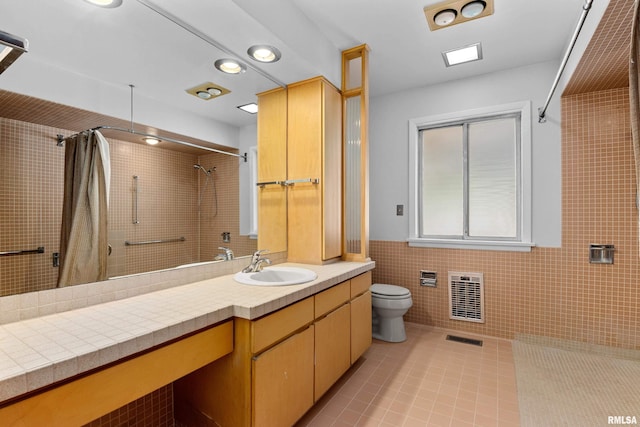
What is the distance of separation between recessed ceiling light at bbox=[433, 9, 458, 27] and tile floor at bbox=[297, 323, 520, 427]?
8.24ft

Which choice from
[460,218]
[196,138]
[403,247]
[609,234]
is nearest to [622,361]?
[609,234]

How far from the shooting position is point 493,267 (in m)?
2.83

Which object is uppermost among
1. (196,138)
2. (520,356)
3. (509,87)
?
(509,87)

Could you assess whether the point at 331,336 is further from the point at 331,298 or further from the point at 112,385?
the point at 112,385

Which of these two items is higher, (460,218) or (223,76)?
(223,76)

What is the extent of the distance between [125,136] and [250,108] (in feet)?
3.12

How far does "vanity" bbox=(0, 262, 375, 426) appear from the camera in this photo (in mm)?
852

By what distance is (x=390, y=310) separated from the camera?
2.70 meters

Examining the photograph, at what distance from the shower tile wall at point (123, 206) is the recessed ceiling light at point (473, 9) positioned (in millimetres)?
1836

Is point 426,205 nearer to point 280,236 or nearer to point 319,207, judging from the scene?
point 319,207

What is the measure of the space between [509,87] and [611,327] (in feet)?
7.18

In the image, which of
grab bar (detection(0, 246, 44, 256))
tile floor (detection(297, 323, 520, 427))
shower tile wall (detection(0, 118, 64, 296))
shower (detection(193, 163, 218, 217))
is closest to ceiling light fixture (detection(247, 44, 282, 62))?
shower (detection(193, 163, 218, 217))

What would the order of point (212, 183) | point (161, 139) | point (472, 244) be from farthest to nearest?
point (472, 244) < point (212, 183) < point (161, 139)

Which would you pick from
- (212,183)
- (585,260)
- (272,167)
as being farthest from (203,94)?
(585,260)
